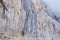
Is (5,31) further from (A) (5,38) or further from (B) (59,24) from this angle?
(B) (59,24)

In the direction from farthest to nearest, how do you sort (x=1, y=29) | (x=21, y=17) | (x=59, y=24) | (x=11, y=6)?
(x=59, y=24), (x=21, y=17), (x=11, y=6), (x=1, y=29)

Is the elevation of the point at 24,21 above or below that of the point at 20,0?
below

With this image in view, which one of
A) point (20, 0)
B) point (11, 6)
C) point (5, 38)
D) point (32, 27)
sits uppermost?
point (20, 0)

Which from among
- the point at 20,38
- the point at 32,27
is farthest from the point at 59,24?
the point at 20,38

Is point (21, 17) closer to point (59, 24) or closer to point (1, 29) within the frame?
point (1, 29)

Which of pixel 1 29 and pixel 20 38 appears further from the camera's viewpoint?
pixel 20 38

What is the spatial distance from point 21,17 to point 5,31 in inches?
12.7

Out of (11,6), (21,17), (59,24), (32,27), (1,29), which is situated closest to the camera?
(1,29)

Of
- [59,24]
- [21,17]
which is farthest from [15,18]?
[59,24]

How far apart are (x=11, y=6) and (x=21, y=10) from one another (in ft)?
0.64

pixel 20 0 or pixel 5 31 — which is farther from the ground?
pixel 20 0

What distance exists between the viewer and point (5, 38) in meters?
1.60

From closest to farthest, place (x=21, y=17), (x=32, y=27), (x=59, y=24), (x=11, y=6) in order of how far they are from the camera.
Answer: (x=11, y=6)
(x=21, y=17)
(x=32, y=27)
(x=59, y=24)

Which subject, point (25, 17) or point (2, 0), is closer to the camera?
point (2, 0)
